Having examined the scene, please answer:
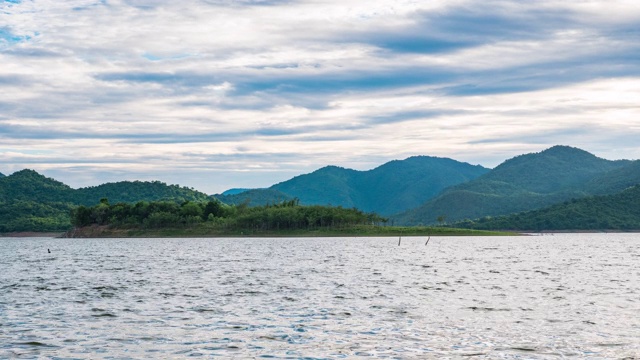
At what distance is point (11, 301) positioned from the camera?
210 ft

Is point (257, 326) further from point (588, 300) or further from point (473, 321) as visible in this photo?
point (588, 300)

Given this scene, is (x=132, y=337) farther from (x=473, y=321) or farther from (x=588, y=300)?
(x=588, y=300)

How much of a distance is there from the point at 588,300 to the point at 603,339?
73.9 ft

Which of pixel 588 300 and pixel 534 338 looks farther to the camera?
pixel 588 300

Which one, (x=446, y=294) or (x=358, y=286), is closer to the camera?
(x=446, y=294)

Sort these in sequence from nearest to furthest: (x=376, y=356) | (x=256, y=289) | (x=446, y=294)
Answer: (x=376, y=356) → (x=446, y=294) → (x=256, y=289)

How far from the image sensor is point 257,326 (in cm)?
4747

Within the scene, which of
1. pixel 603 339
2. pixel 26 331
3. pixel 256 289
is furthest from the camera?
pixel 256 289

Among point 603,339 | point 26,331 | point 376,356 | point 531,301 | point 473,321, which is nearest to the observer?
point 376,356

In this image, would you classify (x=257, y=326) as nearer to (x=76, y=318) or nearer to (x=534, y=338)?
(x=76, y=318)

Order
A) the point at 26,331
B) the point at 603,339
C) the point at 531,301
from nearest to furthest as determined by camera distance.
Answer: the point at 603,339 → the point at 26,331 → the point at 531,301

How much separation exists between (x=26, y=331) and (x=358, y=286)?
41.2 m

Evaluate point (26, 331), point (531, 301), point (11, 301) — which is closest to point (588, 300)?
point (531, 301)

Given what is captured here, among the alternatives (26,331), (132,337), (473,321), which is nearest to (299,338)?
(132,337)
